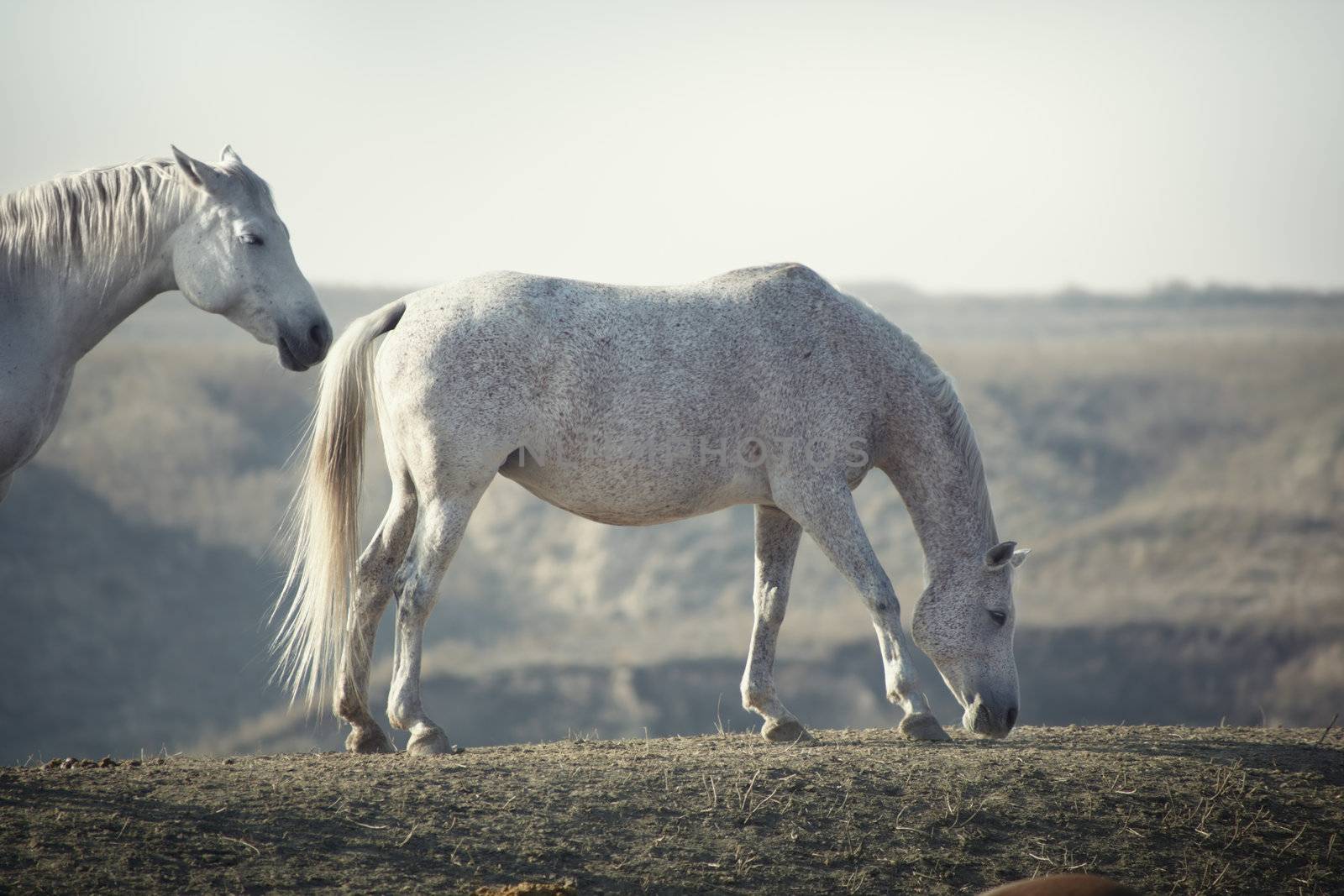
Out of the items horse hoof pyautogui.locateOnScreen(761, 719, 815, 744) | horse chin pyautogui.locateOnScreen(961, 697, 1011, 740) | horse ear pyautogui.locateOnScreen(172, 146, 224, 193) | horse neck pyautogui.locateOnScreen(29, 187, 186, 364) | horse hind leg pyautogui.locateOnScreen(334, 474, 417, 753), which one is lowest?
horse hoof pyautogui.locateOnScreen(761, 719, 815, 744)

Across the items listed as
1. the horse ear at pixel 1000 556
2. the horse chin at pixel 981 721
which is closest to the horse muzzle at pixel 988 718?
the horse chin at pixel 981 721

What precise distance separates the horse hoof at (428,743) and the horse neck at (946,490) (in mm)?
2943

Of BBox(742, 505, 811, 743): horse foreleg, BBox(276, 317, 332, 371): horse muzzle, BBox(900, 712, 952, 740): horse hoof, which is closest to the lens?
BBox(276, 317, 332, 371): horse muzzle

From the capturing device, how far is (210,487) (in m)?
30.6

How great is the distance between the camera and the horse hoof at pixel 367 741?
6965mm

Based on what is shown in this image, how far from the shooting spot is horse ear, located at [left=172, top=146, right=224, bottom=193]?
5.95 m

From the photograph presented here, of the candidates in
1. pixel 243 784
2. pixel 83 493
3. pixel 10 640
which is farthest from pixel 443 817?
pixel 83 493

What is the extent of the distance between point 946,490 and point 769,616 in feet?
4.29

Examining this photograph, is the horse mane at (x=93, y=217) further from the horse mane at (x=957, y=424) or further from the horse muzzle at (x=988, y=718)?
the horse muzzle at (x=988, y=718)

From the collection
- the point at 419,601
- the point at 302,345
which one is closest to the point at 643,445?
the point at 419,601

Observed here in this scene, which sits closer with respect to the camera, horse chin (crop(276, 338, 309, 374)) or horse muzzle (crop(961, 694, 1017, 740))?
horse chin (crop(276, 338, 309, 374))

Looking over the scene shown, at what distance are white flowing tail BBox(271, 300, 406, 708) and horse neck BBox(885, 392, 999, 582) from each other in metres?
3.08

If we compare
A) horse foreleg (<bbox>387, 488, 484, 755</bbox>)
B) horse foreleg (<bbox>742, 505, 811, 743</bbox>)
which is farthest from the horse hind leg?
horse foreleg (<bbox>742, 505, 811, 743</bbox>)

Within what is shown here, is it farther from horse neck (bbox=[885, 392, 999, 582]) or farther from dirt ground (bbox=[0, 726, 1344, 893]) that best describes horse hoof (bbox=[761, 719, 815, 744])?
horse neck (bbox=[885, 392, 999, 582])
